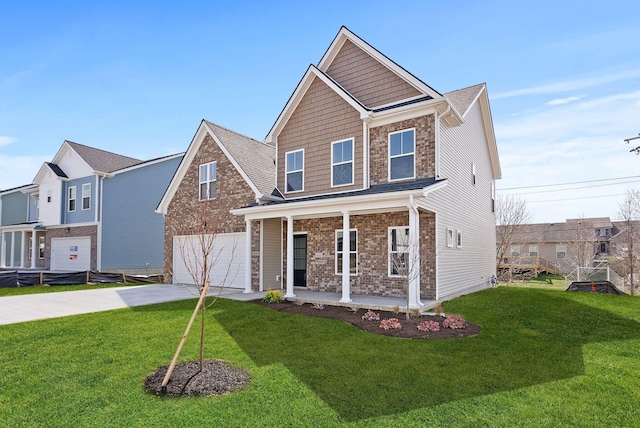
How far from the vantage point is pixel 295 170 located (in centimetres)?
1394

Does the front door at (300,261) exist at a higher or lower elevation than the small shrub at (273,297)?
higher

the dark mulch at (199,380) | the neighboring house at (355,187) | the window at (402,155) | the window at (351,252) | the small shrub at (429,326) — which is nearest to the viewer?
the dark mulch at (199,380)

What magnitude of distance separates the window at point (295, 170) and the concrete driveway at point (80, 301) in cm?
423

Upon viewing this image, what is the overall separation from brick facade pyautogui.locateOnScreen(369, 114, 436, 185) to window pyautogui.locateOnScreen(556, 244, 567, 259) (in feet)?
112

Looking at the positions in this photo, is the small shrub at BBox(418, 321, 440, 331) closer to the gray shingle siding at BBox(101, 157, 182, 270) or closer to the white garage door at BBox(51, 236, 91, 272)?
the gray shingle siding at BBox(101, 157, 182, 270)

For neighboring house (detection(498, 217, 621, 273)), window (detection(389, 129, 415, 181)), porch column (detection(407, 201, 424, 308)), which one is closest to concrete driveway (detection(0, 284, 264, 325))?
porch column (detection(407, 201, 424, 308))

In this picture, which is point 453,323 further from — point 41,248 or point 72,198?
point 41,248

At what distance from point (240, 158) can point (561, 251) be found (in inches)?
1442

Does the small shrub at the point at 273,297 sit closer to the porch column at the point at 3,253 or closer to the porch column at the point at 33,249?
the porch column at the point at 33,249

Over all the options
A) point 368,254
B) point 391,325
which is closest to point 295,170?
point 368,254

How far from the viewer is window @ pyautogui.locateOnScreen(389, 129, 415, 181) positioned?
11500 mm

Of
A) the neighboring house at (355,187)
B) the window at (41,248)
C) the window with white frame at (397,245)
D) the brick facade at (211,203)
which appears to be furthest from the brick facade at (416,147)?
the window at (41,248)

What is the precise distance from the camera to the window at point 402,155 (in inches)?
453

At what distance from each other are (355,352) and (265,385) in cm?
201
